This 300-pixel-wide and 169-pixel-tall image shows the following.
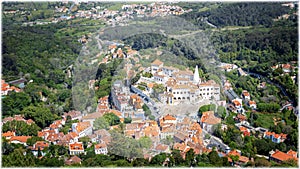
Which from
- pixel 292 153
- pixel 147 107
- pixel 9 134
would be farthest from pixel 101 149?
pixel 292 153

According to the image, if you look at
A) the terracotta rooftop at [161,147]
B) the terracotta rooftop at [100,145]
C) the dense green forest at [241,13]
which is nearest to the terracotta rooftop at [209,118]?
the terracotta rooftop at [161,147]

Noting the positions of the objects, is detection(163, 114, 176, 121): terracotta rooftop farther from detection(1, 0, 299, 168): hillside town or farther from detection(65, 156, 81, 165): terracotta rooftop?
detection(65, 156, 81, 165): terracotta rooftop

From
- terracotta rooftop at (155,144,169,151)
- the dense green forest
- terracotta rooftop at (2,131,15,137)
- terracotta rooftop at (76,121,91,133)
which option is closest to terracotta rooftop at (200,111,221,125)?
terracotta rooftop at (155,144,169,151)

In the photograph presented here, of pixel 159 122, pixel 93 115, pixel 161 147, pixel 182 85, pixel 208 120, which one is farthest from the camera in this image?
pixel 182 85

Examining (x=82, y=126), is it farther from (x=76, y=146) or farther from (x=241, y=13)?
(x=241, y=13)

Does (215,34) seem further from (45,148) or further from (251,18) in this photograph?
(45,148)

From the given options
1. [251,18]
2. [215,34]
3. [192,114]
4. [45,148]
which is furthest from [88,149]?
[251,18]

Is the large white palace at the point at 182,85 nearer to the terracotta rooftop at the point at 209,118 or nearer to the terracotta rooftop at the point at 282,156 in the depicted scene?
the terracotta rooftop at the point at 209,118

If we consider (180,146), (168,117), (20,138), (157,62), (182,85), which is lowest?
(20,138)
